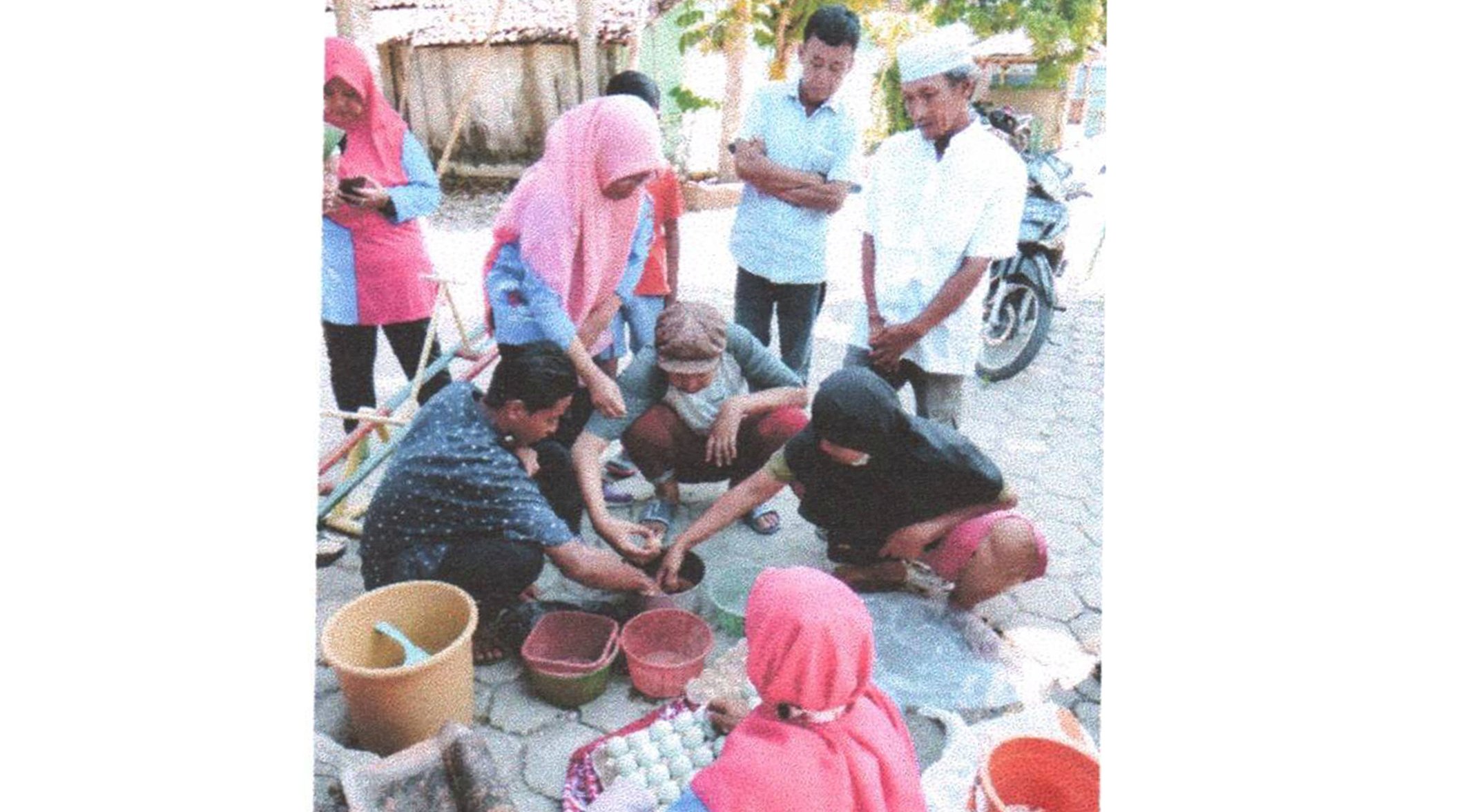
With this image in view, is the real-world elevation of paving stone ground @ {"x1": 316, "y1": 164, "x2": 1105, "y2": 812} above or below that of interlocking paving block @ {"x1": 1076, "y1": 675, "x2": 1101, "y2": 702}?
above

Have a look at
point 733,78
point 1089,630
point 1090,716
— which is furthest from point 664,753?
point 733,78

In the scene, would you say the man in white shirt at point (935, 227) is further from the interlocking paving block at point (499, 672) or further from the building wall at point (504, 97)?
the building wall at point (504, 97)

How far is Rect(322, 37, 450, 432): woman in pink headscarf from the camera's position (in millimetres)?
2551

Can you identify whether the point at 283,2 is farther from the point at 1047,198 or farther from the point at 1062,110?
the point at 1062,110

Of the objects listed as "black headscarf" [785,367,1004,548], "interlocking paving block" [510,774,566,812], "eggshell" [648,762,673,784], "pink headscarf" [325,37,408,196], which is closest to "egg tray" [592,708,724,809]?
"eggshell" [648,762,673,784]

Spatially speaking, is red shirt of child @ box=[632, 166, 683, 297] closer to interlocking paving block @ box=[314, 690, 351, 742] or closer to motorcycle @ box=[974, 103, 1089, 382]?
interlocking paving block @ box=[314, 690, 351, 742]

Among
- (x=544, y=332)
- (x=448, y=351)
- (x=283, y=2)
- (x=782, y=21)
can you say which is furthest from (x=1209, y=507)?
(x=782, y=21)

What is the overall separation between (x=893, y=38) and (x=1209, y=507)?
746 centimetres

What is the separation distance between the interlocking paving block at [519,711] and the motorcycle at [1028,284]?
280 centimetres

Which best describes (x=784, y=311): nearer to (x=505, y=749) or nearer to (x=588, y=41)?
(x=505, y=749)

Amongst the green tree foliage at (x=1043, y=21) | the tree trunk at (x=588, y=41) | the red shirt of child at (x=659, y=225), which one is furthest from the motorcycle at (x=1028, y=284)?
the green tree foliage at (x=1043, y=21)

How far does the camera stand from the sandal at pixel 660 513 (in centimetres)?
295

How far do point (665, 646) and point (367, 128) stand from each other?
174 centimetres

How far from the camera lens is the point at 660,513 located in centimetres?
302
